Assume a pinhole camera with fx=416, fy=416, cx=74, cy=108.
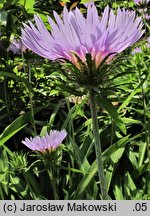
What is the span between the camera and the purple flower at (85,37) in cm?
87

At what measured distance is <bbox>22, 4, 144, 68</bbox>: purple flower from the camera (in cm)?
87

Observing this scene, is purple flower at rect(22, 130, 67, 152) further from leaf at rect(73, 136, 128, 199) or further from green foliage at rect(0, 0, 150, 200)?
leaf at rect(73, 136, 128, 199)

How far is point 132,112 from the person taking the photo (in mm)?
2514

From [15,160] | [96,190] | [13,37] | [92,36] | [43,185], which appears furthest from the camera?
[13,37]

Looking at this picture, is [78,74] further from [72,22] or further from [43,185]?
[43,185]

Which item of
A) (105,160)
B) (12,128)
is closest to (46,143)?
(105,160)

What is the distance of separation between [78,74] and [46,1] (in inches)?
121

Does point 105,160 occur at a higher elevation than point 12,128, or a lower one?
lower

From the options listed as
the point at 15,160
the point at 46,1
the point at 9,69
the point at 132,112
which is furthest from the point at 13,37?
the point at 46,1

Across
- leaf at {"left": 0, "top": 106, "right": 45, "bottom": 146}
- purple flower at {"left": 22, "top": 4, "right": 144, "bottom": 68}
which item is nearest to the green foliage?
leaf at {"left": 0, "top": 106, "right": 45, "bottom": 146}

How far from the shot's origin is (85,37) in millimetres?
877

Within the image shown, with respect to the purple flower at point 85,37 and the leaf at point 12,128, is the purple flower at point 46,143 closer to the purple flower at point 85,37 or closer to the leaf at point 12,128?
the leaf at point 12,128

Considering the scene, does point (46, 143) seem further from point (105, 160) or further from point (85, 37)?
point (85, 37)

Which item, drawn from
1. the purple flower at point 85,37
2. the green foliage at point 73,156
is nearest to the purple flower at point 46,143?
the green foliage at point 73,156
